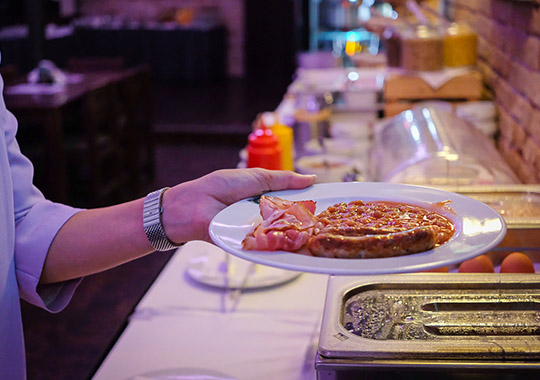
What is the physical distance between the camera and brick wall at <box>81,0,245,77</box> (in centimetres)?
1125

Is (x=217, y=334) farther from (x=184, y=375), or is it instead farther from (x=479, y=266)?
(x=479, y=266)

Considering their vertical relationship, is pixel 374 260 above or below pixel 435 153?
above

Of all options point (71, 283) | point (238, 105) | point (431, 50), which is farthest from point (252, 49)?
point (71, 283)

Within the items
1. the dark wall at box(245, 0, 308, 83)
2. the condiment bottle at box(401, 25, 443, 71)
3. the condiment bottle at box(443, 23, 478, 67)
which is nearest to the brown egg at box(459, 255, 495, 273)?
the condiment bottle at box(401, 25, 443, 71)

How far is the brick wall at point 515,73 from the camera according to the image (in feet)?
5.97

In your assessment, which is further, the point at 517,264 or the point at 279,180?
the point at 517,264

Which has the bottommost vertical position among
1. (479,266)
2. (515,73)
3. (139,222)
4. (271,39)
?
(271,39)

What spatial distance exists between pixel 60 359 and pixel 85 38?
8462 mm

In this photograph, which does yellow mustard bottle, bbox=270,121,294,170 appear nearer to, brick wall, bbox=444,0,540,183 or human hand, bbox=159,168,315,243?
brick wall, bbox=444,0,540,183

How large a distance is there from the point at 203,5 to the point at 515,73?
9752 millimetres

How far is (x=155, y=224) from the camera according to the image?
3.70 feet

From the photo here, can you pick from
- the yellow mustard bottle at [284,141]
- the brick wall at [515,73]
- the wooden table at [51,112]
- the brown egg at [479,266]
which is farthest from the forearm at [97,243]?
the wooden table at [51,112]

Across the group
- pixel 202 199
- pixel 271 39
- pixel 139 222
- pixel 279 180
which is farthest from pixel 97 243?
pixel 271 39

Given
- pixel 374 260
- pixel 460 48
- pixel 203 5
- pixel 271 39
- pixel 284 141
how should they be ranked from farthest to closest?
pixel 203 5 → pixel 271 39 → pixel 460 48 → pixel 284 141 → pixel 374 260
